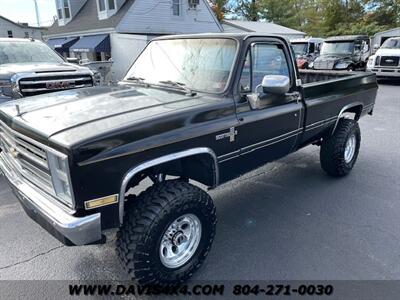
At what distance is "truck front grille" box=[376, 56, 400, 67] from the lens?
47.4 ft

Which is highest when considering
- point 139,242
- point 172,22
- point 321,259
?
point 172,22

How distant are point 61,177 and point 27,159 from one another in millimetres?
574

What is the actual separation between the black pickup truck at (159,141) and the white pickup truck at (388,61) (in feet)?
41.6

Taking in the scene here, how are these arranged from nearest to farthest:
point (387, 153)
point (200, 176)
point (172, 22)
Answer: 1. point (200, 176)
2. point (387, 153)
3. point (172, 22)

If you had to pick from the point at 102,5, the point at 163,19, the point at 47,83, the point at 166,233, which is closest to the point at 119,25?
the point at 102,5

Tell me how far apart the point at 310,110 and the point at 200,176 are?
172 centimetres

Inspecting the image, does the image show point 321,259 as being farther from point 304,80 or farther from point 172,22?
point 172,22

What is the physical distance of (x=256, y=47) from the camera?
3402 millimetres

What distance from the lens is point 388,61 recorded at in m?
14.6

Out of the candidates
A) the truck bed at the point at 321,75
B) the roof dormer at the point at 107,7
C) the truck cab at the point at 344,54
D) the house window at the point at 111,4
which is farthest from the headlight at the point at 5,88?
the house window at the point at 111,4

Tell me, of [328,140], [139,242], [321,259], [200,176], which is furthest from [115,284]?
[328,140]

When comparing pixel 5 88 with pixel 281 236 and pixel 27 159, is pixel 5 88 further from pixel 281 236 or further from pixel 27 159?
pixel 281 236

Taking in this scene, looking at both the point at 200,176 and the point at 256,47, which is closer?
the point at 200,176

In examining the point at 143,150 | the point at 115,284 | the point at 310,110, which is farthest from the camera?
the point at 310,110
